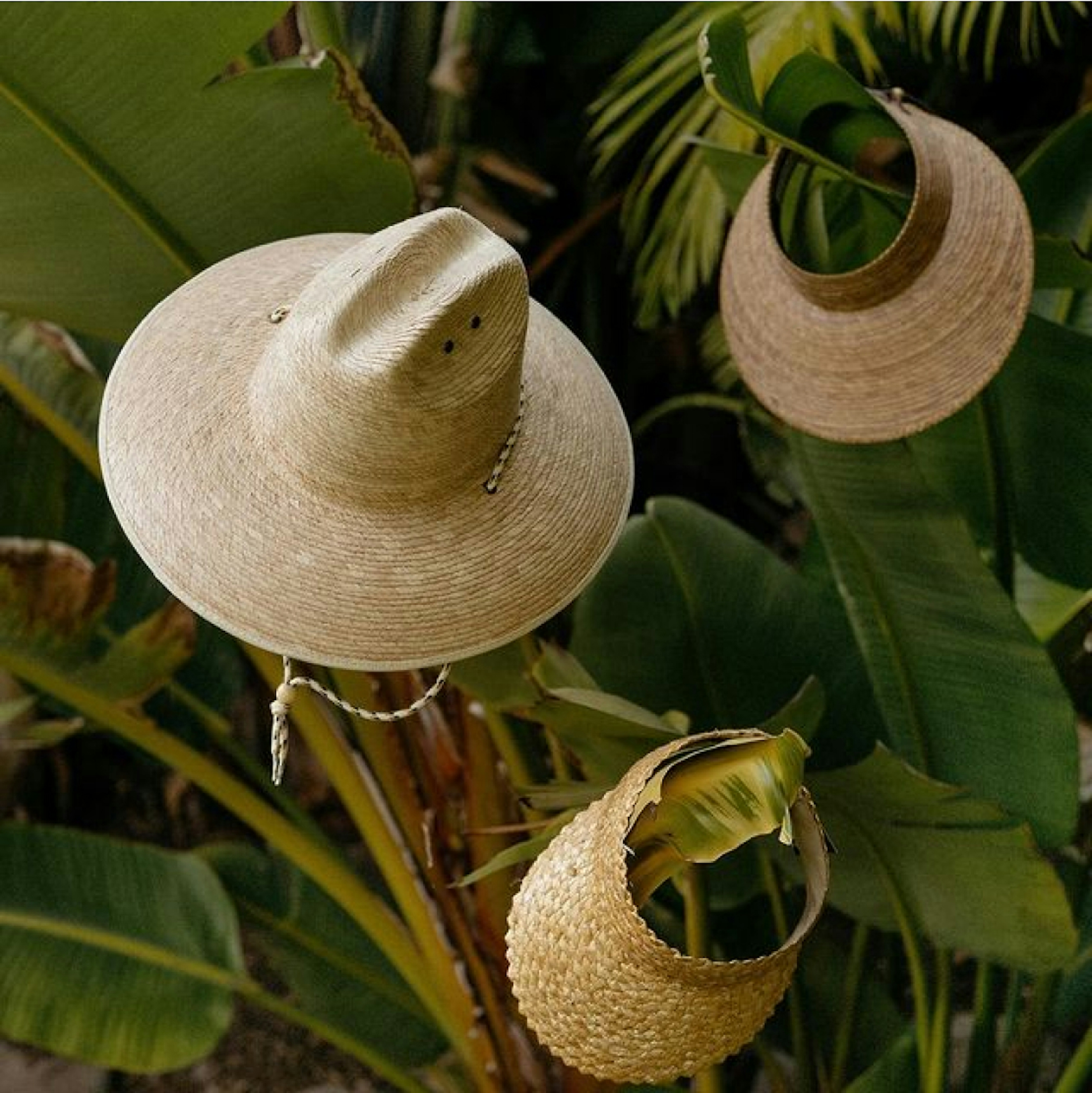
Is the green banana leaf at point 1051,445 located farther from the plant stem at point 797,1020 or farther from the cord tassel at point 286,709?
the cord tassel at point 286,709

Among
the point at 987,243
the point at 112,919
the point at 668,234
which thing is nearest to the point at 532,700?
the point at 987,243

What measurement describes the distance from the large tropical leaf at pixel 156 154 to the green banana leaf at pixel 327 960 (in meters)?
0.63

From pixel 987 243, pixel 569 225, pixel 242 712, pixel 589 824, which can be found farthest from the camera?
pixel 242 712

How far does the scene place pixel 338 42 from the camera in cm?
91

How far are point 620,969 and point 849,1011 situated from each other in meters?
0.65

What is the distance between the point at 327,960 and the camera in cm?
129

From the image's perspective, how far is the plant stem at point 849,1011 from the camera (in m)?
1.14

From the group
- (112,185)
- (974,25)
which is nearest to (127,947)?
(112,185)

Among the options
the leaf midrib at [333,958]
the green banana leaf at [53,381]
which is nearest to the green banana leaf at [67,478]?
the green banana leaf at [53,381]

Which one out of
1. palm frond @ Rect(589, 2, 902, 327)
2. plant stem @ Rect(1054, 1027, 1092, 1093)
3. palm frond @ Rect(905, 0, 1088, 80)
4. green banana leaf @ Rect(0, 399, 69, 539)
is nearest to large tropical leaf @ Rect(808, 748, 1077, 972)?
plant stem @ Rect(1054, 1027, 1092, 1093)

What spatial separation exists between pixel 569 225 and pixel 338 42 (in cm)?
95

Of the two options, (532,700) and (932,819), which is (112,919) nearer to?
(532,700)

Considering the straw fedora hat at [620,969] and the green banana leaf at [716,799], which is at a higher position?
the green banana leaf at [716,799]

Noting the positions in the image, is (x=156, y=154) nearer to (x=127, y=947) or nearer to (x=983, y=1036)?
(x=127, y=947)
